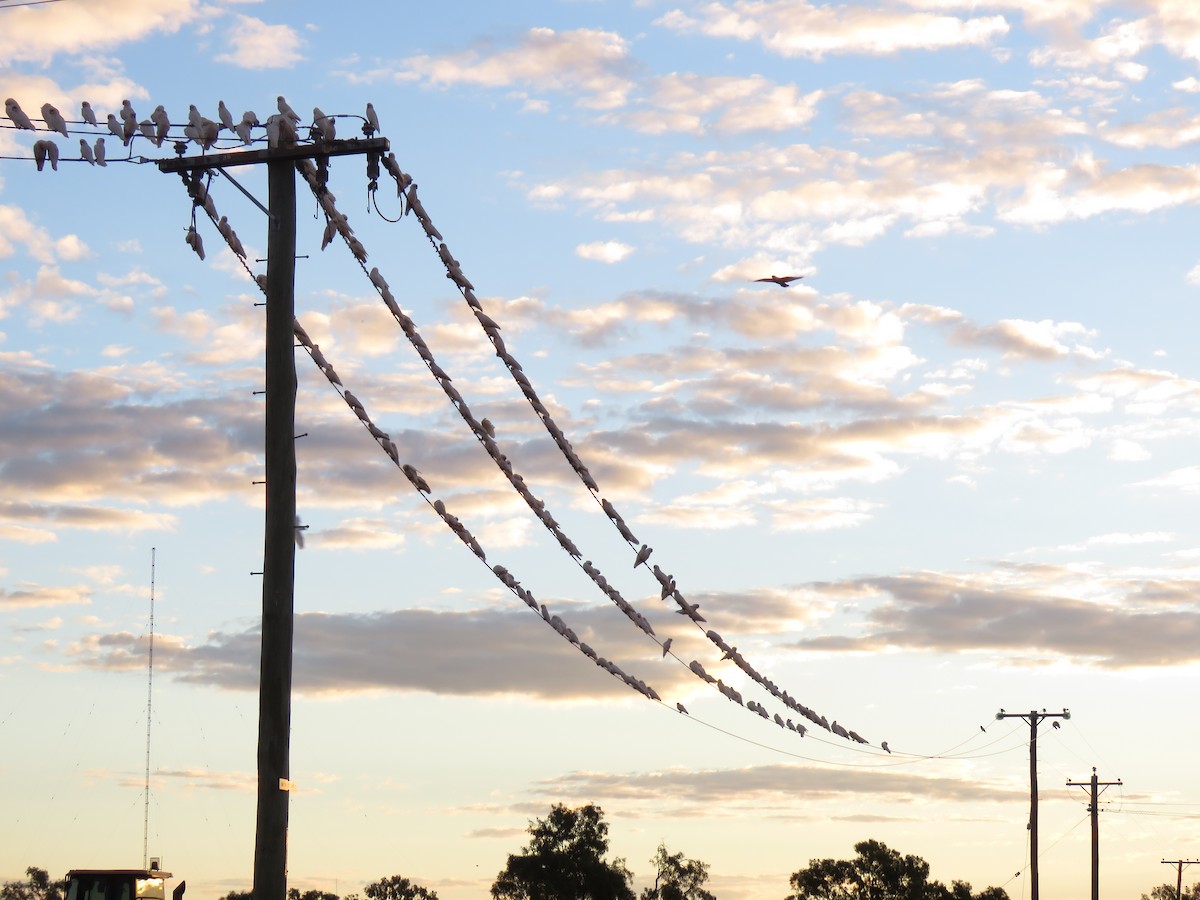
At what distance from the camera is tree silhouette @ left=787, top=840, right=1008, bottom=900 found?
322 feet

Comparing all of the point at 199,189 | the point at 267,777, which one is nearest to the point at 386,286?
the point at 199,189

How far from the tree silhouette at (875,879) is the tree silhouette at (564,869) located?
47.5 ft

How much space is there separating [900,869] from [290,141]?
8951cm

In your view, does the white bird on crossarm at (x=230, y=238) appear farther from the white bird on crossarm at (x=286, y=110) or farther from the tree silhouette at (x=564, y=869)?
the tree silhouette at (x=564, y=869)

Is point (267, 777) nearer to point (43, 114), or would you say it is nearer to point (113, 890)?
point (43, 114)

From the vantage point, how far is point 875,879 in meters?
98.6

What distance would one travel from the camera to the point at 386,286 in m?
16.3

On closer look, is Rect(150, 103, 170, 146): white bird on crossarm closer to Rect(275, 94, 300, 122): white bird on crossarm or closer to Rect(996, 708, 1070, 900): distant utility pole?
Rect(275, 94, 300, 122): white bird on crossarm

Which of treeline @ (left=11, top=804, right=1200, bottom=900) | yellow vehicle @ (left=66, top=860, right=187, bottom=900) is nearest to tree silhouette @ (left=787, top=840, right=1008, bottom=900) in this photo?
treeline @ (left=11, top=804, right=1200, bottom=900)

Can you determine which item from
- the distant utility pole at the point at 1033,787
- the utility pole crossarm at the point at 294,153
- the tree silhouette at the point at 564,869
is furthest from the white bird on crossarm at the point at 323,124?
the tree silhouette at the point at 564,869

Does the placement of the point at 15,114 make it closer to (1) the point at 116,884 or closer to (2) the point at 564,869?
(1) the point at 116,884

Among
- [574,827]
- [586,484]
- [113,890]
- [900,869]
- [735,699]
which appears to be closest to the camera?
[586,484]

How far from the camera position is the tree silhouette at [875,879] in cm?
9800

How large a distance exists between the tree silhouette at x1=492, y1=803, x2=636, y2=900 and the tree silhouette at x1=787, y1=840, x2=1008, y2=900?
47.5 feet
